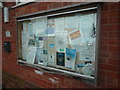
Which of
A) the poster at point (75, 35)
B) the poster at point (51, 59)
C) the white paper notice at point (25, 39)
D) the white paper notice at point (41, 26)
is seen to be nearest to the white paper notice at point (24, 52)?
the white paper notice at point (25, 39)

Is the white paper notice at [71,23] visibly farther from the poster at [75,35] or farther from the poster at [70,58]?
the poster at [70,58]

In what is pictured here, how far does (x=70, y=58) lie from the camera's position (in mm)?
2516

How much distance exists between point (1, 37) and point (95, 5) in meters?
3.38

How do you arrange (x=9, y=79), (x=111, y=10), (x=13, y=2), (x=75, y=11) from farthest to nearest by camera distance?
(x=9, y=79), (x=13, y=2), (x=75, y=11), (x=111, y=10)

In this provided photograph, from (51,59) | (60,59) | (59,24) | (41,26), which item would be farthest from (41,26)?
(60,59)

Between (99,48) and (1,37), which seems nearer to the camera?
(99,48)

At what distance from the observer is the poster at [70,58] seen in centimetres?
246

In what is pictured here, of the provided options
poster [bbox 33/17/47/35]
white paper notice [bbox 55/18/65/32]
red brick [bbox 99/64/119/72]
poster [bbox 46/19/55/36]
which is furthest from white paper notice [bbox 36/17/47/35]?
red brick [bbox 99/64/119/72]

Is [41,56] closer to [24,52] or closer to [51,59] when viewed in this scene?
[51,59]

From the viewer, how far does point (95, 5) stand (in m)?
2.07

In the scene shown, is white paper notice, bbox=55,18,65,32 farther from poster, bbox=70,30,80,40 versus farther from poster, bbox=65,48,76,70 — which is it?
poster, bbox=65,48,76,70

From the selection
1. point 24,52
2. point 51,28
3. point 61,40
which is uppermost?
point 51,28

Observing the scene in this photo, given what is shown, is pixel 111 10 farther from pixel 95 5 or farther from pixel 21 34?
pixel 21 34

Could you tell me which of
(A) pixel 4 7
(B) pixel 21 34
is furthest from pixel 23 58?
(A) pixel 4 7
